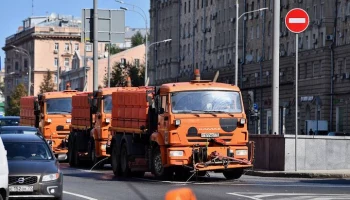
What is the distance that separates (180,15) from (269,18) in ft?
102

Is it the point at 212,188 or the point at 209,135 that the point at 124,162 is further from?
the point at 212,188

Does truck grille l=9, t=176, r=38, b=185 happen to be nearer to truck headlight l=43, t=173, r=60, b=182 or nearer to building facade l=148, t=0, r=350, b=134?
truck headlight l=43, t=173, r=60, b=182

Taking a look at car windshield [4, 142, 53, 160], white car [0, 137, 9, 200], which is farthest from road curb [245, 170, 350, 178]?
white car [0, 137, 9, 200]

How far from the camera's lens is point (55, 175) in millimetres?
22125

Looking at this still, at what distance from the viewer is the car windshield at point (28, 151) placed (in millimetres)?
A: 23378

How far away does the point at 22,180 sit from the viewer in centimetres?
2186

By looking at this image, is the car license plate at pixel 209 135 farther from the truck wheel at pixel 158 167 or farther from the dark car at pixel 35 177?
the dark car at pixel 35 177

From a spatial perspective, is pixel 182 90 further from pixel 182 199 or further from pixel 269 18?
pixel 269 18

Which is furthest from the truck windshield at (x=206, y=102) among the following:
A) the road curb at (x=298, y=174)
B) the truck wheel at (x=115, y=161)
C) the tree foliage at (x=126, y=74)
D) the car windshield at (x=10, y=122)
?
the tree foliage at (x=126, y=74)

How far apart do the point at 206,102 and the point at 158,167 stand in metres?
2.26

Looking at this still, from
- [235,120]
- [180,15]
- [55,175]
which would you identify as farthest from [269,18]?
[55,175]

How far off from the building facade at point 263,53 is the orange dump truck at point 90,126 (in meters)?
22.0

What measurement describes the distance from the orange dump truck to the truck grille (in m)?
17.1

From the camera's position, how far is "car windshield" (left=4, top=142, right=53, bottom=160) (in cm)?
2338
